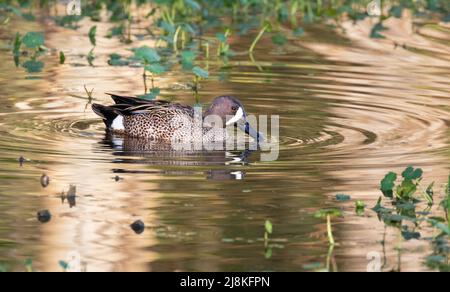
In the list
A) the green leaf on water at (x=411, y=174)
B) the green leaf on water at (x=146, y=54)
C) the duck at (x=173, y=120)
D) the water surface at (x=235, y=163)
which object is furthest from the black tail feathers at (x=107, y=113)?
the green leaf on water at (x=411, y=174)

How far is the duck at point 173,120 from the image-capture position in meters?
11.6

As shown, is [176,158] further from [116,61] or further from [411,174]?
[116,61]

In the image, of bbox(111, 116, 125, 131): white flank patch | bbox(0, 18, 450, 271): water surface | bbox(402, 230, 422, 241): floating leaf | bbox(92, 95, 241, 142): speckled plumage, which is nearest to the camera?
bbox(0, 18, 450, 271): water surface

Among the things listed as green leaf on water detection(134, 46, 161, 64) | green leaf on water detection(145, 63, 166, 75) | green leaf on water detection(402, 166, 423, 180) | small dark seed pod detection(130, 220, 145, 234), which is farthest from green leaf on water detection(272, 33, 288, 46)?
small dark seed pod detection(130, 220, 145, 234)

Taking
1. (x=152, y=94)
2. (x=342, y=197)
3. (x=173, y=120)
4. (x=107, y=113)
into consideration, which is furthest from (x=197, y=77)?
(x=342, y=197)

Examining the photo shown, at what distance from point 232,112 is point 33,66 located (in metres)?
3.81

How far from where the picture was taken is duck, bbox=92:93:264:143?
38.0ft

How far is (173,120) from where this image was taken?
38.3ft

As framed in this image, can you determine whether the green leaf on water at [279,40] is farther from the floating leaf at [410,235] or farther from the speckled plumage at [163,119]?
the floating leaf at [410,235]

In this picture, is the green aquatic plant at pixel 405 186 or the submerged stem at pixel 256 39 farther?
the submerged stem at pixel 256 39

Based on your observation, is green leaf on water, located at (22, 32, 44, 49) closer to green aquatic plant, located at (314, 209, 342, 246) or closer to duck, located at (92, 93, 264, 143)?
duck, located at (92, 93, 264, 143)

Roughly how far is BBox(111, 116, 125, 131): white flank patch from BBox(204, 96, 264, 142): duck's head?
2.82 ft
